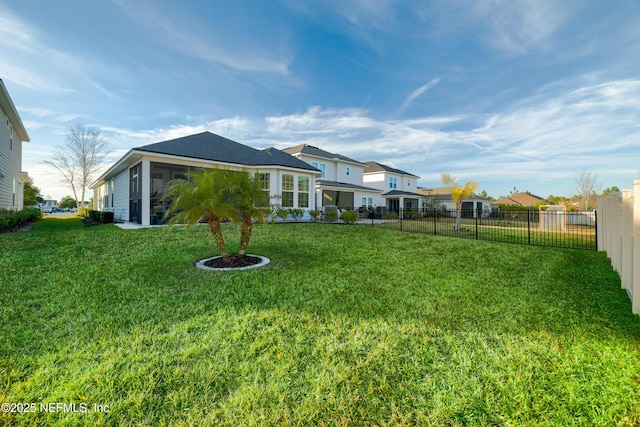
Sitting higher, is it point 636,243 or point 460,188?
point 460,188

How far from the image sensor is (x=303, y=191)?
16.7 metres

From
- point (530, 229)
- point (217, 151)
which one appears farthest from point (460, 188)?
point (217, 151)

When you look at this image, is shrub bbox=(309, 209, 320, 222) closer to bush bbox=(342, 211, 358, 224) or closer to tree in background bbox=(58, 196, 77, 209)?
bush bbox=(342, 211, 358, 224)

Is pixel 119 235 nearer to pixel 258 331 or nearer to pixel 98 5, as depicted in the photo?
pixel 98 5

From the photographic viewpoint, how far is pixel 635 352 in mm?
2451

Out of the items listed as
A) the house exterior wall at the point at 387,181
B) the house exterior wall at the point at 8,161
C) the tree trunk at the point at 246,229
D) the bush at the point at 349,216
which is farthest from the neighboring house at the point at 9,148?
the house exterior wall at the point at 387,181

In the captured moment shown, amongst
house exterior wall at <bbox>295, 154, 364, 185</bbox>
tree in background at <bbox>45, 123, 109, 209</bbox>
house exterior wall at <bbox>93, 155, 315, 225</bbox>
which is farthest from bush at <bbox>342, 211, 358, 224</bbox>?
tree in background at <bbox>45, 123, 109, 209</bbox>

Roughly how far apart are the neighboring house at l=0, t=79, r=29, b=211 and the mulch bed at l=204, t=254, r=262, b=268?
1283 cm

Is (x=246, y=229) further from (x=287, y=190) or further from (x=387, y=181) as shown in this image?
(x=387, y=181)

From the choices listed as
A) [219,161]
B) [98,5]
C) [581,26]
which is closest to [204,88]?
[219,161]

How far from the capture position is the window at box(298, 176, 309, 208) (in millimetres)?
16498

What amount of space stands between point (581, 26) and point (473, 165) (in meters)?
16.9

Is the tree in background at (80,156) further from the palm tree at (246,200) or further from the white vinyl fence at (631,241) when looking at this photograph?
the white vinyl fence at (631,241)

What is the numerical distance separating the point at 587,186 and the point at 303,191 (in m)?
28.2
